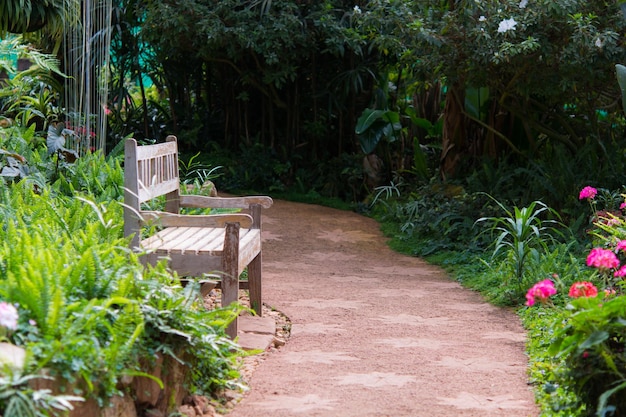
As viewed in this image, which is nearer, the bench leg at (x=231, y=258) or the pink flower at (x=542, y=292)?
the pink flower at (x=542, y=292)

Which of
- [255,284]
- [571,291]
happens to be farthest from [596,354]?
[255,284]

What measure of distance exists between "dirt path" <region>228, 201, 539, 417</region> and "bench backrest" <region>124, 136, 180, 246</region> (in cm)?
100

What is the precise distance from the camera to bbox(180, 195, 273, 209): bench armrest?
16.7ft

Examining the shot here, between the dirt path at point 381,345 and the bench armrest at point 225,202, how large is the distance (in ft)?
2.51

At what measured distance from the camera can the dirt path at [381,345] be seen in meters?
3.52

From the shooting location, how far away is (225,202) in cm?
509

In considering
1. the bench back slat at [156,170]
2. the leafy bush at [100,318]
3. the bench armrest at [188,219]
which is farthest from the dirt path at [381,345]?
the bench back slat at [156,170]

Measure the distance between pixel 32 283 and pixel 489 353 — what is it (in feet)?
8.32

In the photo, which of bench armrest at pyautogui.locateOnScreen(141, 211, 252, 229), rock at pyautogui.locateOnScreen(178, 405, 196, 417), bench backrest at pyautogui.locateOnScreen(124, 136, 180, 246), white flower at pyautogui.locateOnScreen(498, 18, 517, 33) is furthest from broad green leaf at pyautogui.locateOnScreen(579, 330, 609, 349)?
white flower at pyautogui.locateOnScreen(498, 18, 517, 33)

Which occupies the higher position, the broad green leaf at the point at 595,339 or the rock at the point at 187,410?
the broad green leaf at the point at 595,339

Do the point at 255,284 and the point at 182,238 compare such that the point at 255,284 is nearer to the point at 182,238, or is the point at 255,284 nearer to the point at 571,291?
the point at 182,238

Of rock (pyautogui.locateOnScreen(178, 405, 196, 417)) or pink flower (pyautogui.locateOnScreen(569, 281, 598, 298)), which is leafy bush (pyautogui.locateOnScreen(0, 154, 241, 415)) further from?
pink flower (pyautogui.locateOnScreen(569, 281, 598, 298))

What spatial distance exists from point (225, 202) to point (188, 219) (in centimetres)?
100

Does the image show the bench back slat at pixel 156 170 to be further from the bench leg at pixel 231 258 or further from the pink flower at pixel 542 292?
the pink flower at pixel 542 292
